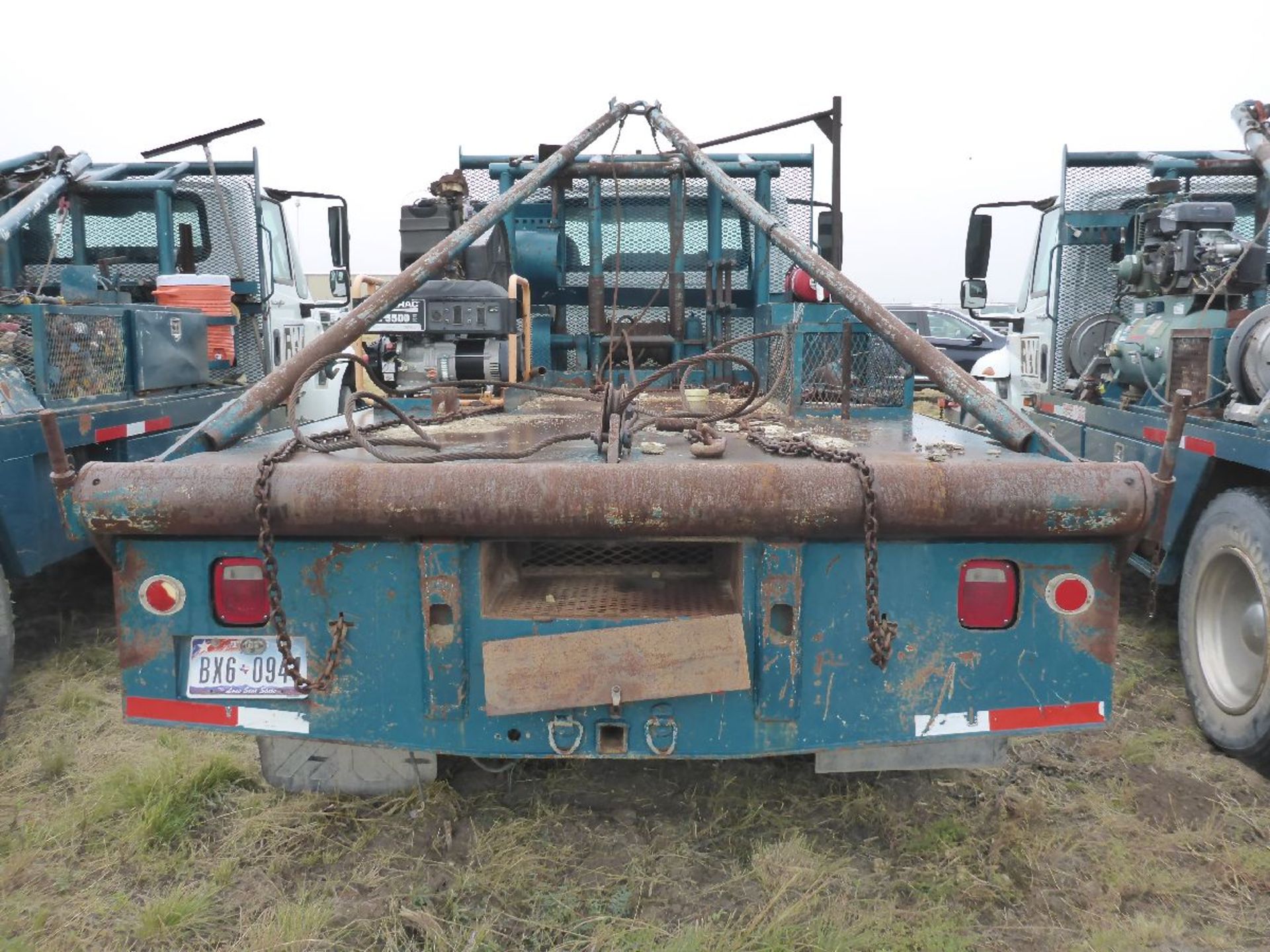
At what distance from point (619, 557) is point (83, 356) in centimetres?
311

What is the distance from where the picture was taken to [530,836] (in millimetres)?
2658

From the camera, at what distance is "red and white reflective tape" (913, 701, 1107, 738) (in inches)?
89.4

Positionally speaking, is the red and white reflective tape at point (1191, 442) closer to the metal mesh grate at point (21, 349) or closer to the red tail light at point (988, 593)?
the red tail light at point (988, 593)

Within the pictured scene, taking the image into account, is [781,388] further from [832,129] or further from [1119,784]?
[1119,784]

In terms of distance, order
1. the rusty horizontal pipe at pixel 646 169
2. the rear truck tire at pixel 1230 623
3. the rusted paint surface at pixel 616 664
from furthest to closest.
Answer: the rusty horizontal pipe at pixel 646 169
the rear truck tire at pixel 1230 623
the rusted paint surface at pixel 616 664

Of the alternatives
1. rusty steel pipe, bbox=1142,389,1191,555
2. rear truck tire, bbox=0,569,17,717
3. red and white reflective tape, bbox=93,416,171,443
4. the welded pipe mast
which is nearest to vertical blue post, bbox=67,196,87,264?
the welded pipe mast

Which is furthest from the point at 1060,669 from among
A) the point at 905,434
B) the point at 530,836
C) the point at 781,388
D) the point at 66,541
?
the point at 66,541

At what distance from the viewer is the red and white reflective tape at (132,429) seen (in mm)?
4367

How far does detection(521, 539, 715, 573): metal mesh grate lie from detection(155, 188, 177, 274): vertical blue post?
5.20 metres

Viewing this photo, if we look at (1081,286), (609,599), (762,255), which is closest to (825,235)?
(762,255)

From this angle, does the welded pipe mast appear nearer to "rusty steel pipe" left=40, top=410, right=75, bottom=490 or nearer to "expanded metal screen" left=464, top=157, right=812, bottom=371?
"expanded metal screen" left=464, top=157, right=812, bottom=371

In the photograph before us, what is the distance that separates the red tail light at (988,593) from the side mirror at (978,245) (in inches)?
174

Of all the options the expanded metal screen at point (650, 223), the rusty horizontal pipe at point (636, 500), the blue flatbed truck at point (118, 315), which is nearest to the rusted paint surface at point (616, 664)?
the rusty horizontal pipe at point (636, 500)

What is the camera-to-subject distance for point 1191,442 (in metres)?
3.92
